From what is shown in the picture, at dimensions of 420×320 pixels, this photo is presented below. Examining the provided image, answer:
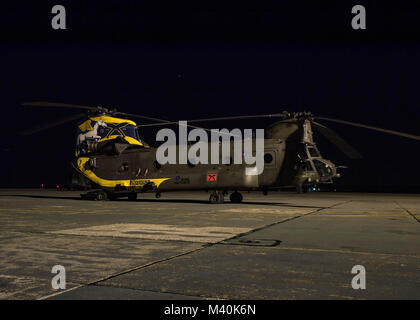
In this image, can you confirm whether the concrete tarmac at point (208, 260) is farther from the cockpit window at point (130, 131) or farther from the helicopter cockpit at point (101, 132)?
the cockpit window at point (130, 131)

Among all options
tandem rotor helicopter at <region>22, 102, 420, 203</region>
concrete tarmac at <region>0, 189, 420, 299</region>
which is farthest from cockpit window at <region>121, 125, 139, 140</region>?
concrete tarmac at <region>0, 189, 420, 299</region>

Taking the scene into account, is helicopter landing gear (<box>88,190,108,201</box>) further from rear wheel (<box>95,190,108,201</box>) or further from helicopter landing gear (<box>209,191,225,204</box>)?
helicopter landing gear (<box>209,191,225,204</box>)

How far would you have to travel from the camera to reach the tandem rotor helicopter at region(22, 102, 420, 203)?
71.0 ft

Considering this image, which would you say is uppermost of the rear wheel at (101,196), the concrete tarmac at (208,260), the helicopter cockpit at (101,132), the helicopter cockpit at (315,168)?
the helicopter cockpit at (101,132)

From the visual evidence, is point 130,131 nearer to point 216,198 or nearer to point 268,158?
point 216,198

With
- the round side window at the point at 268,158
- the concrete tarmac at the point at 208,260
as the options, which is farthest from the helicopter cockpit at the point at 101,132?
the concrete tarmac at the point at 208,260

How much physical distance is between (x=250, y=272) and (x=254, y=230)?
16.1 ft

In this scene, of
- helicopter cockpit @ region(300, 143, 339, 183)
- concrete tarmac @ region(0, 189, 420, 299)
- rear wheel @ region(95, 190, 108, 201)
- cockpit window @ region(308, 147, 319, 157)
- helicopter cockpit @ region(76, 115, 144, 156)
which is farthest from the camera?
rear wheel @ region(95, 190, 108, 201)

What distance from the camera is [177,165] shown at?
24547 millimetres

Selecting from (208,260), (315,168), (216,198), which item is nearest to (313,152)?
(315,168)

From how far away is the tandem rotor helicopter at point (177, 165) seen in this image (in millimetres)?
21641

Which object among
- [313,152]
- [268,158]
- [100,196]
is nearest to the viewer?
[313,152]
